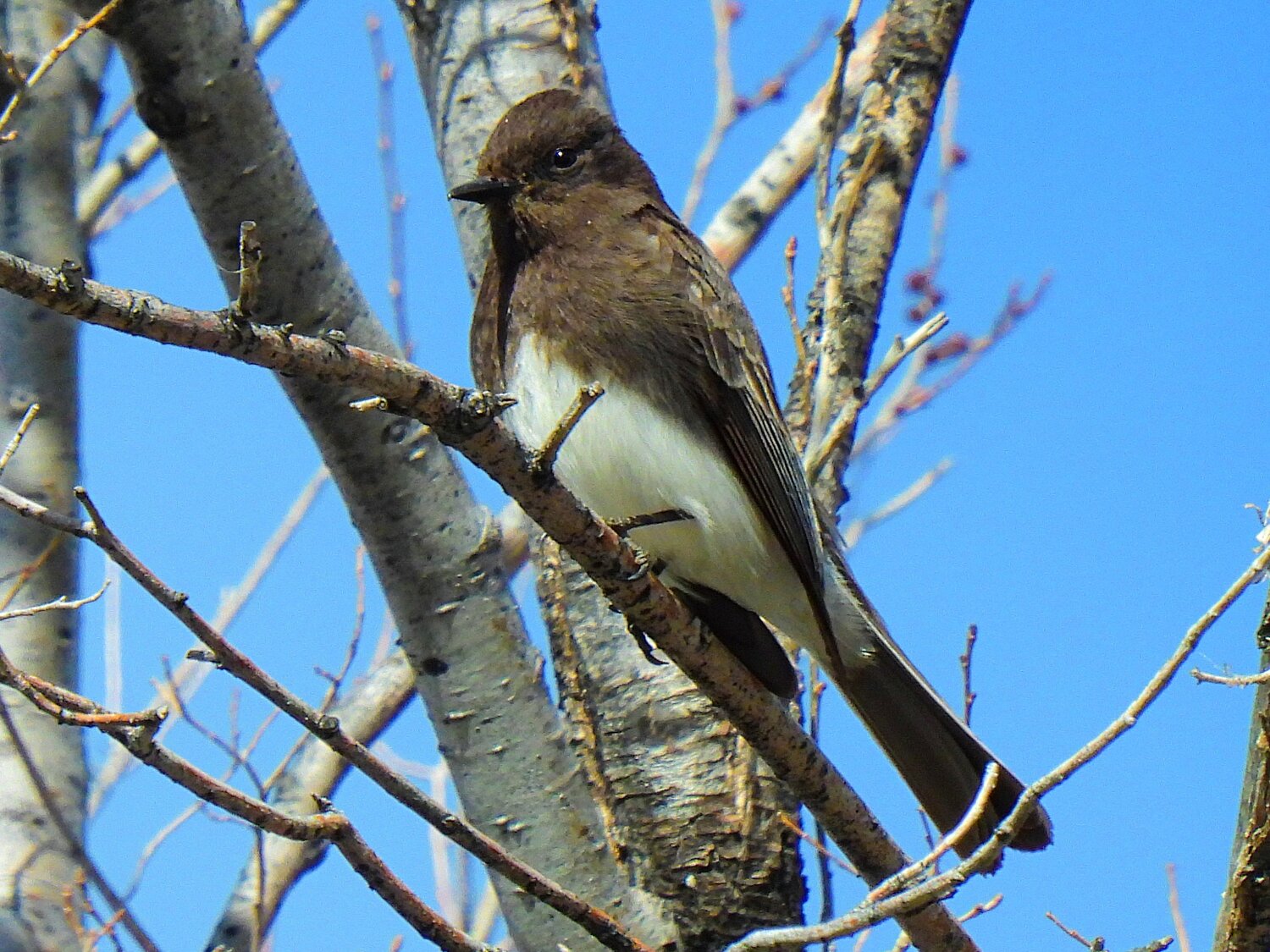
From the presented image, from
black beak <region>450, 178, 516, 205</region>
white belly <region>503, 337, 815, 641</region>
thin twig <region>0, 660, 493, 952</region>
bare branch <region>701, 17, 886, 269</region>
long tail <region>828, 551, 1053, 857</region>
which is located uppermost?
bare branch <region>701, 17, 886, 269</region>

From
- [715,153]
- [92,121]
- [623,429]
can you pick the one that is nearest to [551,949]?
[623,429]

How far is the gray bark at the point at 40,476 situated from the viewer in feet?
13.6

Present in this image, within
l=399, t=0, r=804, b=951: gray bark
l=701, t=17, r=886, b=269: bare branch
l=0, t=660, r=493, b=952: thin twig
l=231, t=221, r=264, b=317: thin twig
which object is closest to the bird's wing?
l=399, t=0, r=804, b=951: gray bark

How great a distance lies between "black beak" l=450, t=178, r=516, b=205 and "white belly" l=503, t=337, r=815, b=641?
0.60 meters

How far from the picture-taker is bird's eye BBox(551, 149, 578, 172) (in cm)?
421

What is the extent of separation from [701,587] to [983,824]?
104 centimetres

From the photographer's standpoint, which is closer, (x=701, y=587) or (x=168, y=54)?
(x=168, y=54)

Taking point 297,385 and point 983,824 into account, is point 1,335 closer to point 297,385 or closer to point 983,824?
point 297,385

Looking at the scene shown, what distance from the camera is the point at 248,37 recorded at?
3.90 meters

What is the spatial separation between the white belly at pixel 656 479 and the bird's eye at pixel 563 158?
734mm

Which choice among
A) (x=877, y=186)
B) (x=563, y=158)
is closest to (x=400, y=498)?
(x=563, y=158)

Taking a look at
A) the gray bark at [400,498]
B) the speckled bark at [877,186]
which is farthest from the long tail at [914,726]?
the gray bark at [400,498]

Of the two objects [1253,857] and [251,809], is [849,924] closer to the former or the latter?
[1253,857]

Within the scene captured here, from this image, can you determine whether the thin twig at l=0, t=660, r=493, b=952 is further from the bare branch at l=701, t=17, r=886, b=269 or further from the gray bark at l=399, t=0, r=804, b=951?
the bare branch at l=701, t=17, r=886, b=269
